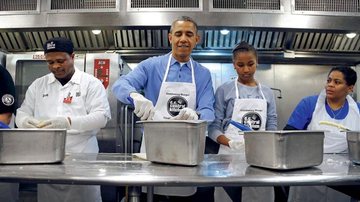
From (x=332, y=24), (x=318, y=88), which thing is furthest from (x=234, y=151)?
(x=318, y=88)

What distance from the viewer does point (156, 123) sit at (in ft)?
3.68

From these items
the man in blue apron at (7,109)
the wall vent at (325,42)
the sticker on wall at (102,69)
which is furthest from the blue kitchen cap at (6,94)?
the wall vent at (325,42)

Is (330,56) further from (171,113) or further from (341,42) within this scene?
(171,113)

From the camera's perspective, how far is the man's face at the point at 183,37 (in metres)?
1.81

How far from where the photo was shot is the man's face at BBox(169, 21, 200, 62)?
5.93ft

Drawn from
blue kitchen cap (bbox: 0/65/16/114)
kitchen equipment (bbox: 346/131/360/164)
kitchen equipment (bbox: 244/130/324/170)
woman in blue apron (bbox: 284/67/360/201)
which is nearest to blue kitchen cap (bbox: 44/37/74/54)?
blue kitchen cap (bbox: 0/65/16/114)

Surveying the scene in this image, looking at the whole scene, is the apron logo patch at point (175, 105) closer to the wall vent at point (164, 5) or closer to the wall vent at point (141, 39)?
the wall vent at point (164, 5)

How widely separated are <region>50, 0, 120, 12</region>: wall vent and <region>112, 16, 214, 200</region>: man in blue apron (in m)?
1.07

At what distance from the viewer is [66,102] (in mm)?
2057

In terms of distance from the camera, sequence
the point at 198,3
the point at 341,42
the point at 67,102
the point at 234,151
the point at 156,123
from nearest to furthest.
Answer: the point at 156,123
the point at 234,151
the point at 67,102
the point at 198,3
the point at 341,42

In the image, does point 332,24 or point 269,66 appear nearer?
point 332,24

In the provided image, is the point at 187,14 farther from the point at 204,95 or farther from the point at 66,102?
the point at 66,102

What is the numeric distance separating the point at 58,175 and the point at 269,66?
292 centimetres

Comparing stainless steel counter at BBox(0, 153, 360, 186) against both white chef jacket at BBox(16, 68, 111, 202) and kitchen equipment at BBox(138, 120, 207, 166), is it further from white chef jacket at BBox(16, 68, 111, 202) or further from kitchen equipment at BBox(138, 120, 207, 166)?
white chef jacket at BBox(16, 68, 111, 202)
